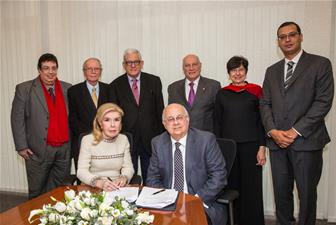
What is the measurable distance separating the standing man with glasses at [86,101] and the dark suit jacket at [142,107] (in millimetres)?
169

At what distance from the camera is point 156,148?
2656 mm

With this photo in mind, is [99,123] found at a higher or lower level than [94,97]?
lower

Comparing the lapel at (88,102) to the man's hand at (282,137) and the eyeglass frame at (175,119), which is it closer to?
the eyeglass frame at (175,119)

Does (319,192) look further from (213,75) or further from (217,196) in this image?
(217,196)

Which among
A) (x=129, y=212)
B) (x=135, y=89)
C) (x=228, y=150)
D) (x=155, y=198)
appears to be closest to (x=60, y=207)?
(x=129, y=212)

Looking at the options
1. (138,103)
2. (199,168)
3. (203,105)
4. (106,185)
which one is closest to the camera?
(106,185)

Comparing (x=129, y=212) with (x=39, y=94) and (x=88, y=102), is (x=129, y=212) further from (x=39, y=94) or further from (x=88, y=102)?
(x=39, y=94)

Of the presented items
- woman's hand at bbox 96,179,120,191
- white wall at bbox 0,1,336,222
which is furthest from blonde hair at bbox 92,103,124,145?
white wall at bbox 0,1,336,222

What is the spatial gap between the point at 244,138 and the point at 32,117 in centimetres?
232

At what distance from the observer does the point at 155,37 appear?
14.9 feet

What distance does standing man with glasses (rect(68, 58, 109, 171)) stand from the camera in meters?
3.71

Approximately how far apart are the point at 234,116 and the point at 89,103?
158cm

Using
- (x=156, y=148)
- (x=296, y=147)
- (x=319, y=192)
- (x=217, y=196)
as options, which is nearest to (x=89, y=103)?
(x=156, y=148)

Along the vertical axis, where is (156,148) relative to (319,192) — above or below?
above
